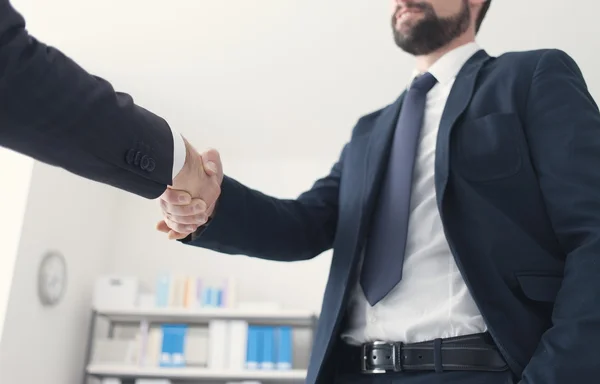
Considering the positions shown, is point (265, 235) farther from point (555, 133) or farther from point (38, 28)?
point (38, 28)

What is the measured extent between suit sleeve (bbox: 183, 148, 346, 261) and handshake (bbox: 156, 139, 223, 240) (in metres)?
0.02

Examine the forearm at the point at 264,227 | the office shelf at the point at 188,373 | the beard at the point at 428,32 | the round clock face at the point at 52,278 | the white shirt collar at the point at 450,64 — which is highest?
the beard at the point at 428,32

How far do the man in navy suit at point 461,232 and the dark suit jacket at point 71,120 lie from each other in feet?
0.60

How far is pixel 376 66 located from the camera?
295cm

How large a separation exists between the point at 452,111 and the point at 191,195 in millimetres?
466

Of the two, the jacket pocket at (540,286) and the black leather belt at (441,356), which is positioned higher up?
the jacket pocket at (540,286)

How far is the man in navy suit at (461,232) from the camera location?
2.65ft

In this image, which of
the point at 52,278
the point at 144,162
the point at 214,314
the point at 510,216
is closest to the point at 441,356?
the point at 510,216

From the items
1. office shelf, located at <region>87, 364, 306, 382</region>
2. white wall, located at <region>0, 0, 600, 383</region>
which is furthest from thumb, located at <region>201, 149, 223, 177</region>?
office shelf, located at <region>87, 364, 306, 382</region>

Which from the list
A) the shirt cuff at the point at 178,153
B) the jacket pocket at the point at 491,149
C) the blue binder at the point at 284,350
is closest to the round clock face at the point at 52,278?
the blue binder at the point at 284,350

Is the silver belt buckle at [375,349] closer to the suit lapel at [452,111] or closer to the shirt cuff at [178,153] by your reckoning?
Result: the suit lapel at [452,111]

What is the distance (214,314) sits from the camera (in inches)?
125

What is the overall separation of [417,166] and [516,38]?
6.45 ft

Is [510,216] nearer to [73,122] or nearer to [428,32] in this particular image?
[428,32]
